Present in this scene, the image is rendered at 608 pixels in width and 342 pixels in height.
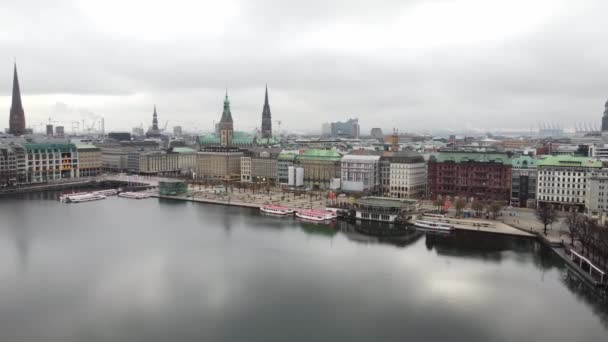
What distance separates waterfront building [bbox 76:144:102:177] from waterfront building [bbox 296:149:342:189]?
24849 millimetres

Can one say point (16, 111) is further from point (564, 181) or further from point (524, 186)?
point (564, 181)

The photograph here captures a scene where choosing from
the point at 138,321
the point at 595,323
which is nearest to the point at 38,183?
the point at 138,321

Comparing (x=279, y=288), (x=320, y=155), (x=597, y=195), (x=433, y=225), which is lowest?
(x=279, y=288)

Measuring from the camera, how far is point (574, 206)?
31875mm

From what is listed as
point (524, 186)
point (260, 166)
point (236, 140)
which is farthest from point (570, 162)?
point (236, 140)

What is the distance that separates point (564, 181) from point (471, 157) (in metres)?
6.84

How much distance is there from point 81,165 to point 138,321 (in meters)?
45.6

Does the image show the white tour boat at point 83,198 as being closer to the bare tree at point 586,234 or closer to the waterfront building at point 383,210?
the waterfront building at point 383,210

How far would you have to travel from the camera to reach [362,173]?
136 ft

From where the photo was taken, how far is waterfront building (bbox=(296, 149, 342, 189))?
148ft

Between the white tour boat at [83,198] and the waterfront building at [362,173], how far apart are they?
1981 centimetres

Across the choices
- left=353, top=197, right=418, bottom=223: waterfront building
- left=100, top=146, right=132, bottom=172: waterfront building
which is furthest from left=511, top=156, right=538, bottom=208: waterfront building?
left=100, top=146, right=132, bottom=172: waterfront building

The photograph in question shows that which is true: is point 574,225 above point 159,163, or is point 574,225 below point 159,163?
below

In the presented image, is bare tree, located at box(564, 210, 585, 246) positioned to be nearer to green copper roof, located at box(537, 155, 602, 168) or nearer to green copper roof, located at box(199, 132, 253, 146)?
green copper roof, located at box(537, 155, 602, 168)
